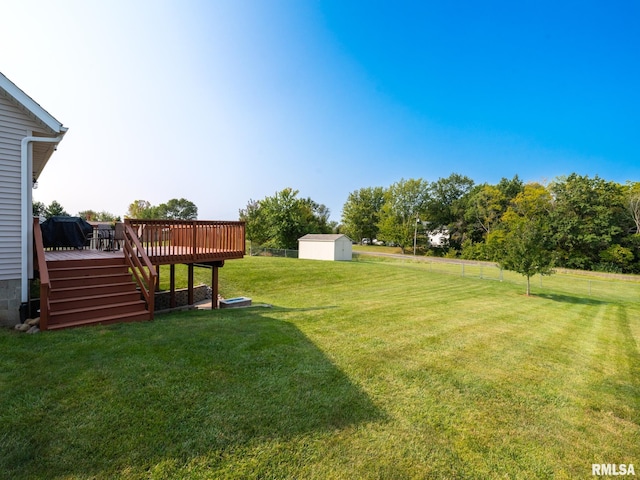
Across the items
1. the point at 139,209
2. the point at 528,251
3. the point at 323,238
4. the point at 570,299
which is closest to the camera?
the point at 528,251

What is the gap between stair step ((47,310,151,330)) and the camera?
4963mm

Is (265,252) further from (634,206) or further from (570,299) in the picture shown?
(634,206)

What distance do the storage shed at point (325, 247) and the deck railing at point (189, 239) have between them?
20373 millimetres

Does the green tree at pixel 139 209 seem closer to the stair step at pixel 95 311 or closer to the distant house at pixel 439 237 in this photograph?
the distant house at pixel 439 237

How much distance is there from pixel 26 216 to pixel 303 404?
631cm

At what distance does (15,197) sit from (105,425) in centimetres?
530

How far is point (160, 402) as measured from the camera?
9.39 ft

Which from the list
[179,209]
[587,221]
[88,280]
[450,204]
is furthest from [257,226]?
[179,209]

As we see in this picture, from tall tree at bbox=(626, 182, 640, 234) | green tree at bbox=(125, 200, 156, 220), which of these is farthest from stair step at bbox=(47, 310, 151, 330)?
green tree at bbox=(125, 200, 156, 220)

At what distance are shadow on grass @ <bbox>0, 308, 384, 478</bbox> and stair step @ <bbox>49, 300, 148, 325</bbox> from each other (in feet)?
2.04

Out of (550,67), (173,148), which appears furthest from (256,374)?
(550,67)

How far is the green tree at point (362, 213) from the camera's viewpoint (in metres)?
54.1

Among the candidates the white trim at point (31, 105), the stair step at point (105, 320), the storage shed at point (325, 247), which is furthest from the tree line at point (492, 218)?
the white trim at point (31, 105)

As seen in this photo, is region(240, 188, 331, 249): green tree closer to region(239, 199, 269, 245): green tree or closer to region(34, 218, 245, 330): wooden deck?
region(239, 199, 269, 245): green tree
